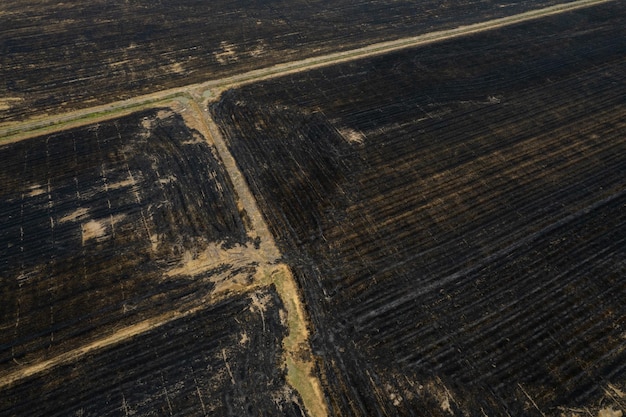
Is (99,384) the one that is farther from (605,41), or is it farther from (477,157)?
(605,41)

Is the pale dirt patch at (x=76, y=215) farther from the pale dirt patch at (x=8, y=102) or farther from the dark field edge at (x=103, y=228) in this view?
the pale dirt patch at (x=8, y=102)

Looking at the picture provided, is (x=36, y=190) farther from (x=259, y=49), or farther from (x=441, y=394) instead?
(x=441, y=394)

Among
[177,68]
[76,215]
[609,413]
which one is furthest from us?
[177,68]

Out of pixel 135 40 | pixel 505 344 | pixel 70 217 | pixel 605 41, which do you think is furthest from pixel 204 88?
pixel 605 41

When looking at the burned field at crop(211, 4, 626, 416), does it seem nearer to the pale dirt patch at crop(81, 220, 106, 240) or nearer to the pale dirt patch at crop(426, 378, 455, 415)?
the pale dirt patch at crop(426, 378, 455, 415)

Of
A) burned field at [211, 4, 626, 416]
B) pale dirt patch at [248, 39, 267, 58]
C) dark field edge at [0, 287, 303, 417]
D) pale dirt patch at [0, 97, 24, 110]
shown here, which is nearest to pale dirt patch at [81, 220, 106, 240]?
dark field edge at [0, 287, 303, 417]

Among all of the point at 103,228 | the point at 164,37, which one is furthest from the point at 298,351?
the point at 164,37
